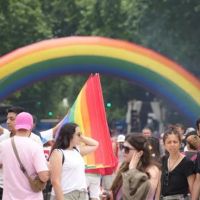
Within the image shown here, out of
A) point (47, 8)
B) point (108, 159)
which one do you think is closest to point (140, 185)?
point (108, 159)

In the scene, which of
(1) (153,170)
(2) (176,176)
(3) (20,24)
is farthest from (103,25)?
(1) (153,170)

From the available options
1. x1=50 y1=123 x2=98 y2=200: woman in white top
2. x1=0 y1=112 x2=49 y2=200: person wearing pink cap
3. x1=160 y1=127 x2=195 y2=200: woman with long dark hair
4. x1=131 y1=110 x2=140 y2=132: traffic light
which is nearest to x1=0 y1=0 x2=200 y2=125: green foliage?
x1=131 y1=110 x2=140 y2=132: traffic light

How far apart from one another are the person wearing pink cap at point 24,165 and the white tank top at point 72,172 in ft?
1.89

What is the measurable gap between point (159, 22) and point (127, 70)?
704 inches

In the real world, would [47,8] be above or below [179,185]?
above

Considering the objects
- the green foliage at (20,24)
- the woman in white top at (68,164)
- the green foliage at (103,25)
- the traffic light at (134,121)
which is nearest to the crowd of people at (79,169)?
the woman in white top at (68,164)

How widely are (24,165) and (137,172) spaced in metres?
1.12

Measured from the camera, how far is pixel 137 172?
9781mm

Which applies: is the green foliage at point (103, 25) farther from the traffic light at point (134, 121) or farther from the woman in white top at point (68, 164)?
the woman in white top at point (68, 164)

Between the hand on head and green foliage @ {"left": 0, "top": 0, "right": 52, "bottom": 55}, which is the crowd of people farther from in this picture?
green foliage @ {"left": 0, "top": 0, "right": 52, "bottom": 55}

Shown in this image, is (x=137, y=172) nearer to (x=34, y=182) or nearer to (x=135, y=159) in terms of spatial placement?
(x=135, y=159)

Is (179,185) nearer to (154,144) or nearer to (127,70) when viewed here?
(154,144)

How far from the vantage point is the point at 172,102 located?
2239cm

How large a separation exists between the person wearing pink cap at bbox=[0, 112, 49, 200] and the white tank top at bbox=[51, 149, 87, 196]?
1.89 feet
